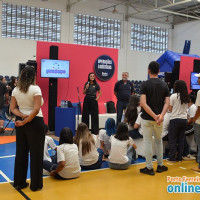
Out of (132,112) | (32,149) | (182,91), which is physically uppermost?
(182,91)

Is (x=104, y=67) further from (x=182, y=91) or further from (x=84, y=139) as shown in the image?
(x=84, y=139)

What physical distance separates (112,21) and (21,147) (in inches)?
565

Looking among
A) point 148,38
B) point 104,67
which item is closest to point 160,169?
point 104,67

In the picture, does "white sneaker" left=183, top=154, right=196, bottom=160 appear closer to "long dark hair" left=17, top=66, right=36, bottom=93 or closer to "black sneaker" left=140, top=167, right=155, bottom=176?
"black sneaker" left=140, top=167, right=155, bottom=176

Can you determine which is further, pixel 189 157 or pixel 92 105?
pixel 92 105

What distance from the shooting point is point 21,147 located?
317 centimetres

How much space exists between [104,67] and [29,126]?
19.1ft

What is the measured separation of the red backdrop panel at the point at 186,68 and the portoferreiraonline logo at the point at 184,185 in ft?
13.5

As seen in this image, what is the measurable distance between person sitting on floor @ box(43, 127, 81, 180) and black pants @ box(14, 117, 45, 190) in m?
0.35

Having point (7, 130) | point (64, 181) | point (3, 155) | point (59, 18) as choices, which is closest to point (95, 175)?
point (64, 181)

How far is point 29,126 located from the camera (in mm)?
3100

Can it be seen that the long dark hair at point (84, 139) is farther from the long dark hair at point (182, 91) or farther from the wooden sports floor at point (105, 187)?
the long dark hair at point (182, 91)

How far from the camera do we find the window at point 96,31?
602 inches

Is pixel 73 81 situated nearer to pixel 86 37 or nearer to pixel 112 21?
pixel 86 37
